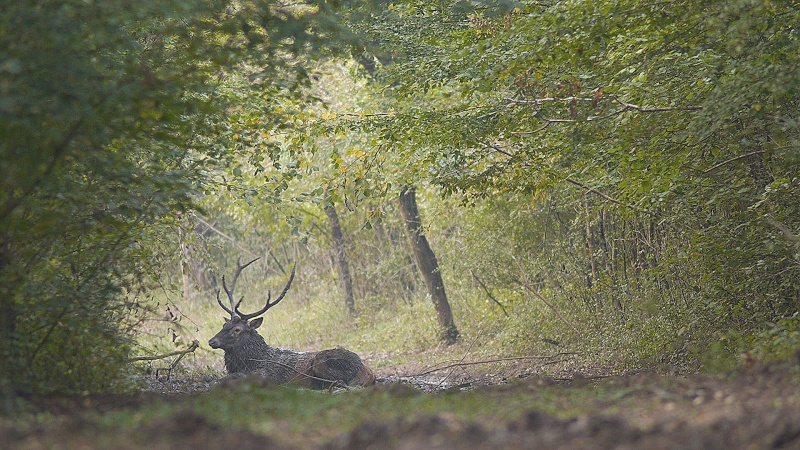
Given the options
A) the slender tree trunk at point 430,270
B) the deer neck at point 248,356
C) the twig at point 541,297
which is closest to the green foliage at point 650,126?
the twig at point 541,297

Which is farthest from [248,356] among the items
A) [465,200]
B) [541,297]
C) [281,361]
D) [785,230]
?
[785,230]

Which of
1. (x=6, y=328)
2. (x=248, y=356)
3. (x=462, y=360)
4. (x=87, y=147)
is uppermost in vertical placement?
(x=87, y=147)

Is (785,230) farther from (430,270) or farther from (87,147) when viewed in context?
(430,270)

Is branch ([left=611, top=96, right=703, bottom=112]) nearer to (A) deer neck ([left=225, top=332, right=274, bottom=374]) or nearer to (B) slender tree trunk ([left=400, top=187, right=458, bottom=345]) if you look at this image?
(A) deer neck ([left=225, top=332, right=274, bottom=374])

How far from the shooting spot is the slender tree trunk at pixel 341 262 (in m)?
18.9

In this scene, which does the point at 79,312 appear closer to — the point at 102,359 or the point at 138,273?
the point at 102,359

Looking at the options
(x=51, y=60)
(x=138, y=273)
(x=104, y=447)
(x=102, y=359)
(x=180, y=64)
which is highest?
(x=180, y=64)

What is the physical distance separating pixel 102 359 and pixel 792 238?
5.30 metres

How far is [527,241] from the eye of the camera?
13.4m

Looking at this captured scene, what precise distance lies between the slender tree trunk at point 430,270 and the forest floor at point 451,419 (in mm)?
9451

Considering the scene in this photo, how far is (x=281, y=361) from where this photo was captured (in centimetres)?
1080

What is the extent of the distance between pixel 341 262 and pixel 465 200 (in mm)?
9492

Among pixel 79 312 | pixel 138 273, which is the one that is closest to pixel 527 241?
pixel 138 273

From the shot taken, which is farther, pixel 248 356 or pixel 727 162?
pixel 248 356
